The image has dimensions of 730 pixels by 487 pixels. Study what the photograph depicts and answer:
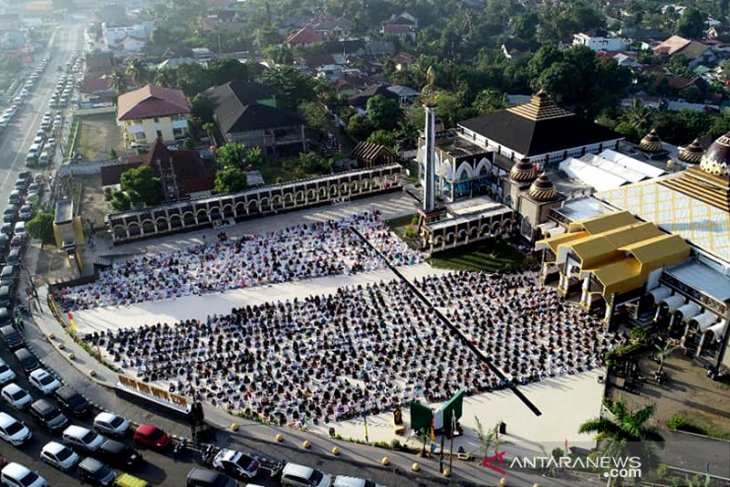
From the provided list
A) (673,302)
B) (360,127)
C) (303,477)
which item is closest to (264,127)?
(360,127)

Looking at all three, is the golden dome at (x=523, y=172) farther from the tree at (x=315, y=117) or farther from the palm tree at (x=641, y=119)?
the tree at (x=315, y=117)

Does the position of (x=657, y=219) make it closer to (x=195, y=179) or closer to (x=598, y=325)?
(x=598, y=325)

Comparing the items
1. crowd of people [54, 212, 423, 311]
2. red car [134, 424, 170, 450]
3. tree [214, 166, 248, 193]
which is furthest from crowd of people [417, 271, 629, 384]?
tree [214, 166, 248, 193]

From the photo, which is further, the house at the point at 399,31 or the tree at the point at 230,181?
the house at the point at 399,31

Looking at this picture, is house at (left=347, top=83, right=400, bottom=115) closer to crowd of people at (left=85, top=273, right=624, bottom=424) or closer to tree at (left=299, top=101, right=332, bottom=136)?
tree at (left=299, top=101, right=332, bottom=136)

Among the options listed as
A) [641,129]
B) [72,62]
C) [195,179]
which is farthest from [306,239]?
[72,62]

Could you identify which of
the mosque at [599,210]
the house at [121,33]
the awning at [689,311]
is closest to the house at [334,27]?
the house at [121,33]

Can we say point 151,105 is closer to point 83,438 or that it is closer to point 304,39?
point 83,438

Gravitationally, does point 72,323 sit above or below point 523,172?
below
